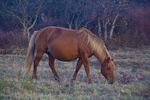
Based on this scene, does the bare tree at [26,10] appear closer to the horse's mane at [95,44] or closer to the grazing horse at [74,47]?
the grazing horse at [74,47]

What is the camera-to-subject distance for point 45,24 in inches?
1081

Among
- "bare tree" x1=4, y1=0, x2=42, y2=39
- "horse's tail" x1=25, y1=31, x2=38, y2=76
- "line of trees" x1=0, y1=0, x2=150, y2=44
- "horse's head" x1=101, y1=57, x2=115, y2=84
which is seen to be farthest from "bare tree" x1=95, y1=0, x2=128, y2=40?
"horse's head" x1=101, y1=57, x2=115, y2=84

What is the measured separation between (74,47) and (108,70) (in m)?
1.27

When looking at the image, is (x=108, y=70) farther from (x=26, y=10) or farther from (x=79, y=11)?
(x=26, y=10)

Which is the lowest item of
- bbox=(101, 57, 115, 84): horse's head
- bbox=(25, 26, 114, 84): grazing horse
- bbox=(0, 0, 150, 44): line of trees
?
bbox=(0, 0, 150, 44): line of trees

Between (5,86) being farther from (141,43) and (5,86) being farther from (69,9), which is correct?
(69,9)

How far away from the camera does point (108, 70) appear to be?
22.8ft

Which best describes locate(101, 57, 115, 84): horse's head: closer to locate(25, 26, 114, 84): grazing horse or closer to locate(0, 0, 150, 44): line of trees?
locate(25, 26, 114, 84): grazing horse

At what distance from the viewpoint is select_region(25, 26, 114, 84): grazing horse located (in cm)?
709

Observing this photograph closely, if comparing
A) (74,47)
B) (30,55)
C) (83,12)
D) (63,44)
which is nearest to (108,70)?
(74,47)

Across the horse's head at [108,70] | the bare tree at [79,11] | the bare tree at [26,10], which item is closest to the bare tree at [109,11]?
the bare tree at [79,11]

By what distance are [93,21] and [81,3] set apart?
115 inches

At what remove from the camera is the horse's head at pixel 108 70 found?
6.86 m

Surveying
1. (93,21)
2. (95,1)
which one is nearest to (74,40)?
(95,1)
